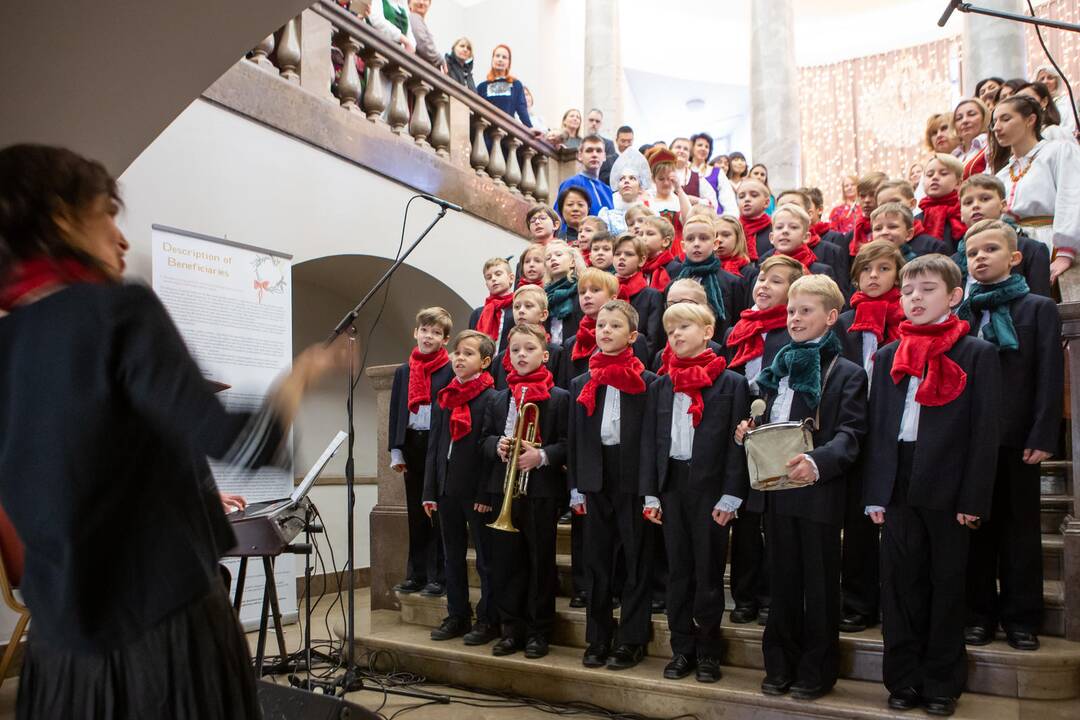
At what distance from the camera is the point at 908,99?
1378 cm

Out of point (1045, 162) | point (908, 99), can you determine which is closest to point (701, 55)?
point (908, 99)

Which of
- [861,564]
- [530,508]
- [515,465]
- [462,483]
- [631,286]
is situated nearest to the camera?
[861,564]

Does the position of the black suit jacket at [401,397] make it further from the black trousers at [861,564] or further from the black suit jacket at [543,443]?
the black trousers at [861,564]

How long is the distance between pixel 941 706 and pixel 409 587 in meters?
2.81

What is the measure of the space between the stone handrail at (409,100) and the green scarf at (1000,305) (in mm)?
4497

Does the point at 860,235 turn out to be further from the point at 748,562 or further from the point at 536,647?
the point at 536,647

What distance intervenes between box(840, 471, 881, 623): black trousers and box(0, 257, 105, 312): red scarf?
3088 millimetres

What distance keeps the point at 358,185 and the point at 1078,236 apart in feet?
15.0

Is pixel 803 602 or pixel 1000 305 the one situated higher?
pixel 1000 305

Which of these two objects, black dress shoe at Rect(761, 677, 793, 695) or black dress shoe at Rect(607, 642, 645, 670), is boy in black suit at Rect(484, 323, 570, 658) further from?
black dress shoe at Rect(761, 677, 793, 695)

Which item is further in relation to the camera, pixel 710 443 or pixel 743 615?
pixel 743 615

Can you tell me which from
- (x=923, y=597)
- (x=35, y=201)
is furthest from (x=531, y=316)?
(x=35, y=201)

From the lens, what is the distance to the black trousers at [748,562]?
3.80 m

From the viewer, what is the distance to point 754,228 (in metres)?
5.48
